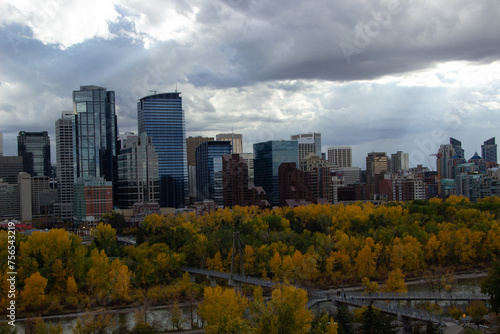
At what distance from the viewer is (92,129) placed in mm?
81562

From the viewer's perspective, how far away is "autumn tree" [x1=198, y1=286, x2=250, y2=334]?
16344 millimetres

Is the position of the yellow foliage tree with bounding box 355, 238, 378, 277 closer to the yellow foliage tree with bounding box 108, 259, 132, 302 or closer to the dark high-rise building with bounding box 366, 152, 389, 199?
the yellow foliage tree with bounding box 108, 259, 132, 302

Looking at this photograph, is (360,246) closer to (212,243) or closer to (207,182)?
(212,243)

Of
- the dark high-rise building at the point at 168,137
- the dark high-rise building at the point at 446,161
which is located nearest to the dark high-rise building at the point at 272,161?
the dark high-rise building at the point at 168,137

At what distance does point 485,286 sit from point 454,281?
8774mm

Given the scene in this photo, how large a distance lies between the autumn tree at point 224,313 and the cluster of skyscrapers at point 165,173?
36020mm

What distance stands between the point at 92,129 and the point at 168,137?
11.7 metres

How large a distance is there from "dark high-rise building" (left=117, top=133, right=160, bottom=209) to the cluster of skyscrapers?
13cm

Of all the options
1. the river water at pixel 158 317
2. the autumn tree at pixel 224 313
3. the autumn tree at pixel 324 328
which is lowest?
the river water at pixel 158 317

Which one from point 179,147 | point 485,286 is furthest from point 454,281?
point 179,147

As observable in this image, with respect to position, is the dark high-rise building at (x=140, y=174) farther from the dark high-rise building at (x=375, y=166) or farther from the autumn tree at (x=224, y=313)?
the autumn tree at (x=224, y=313)

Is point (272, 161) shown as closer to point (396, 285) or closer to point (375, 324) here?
point (396, 285)

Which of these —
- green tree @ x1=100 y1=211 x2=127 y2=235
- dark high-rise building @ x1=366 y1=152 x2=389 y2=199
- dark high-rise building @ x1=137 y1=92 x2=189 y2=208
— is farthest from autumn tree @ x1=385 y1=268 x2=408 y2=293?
dark high-rise building @ x1=366 y1=152 x2=389 y2=199

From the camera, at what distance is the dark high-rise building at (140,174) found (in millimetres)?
71562
